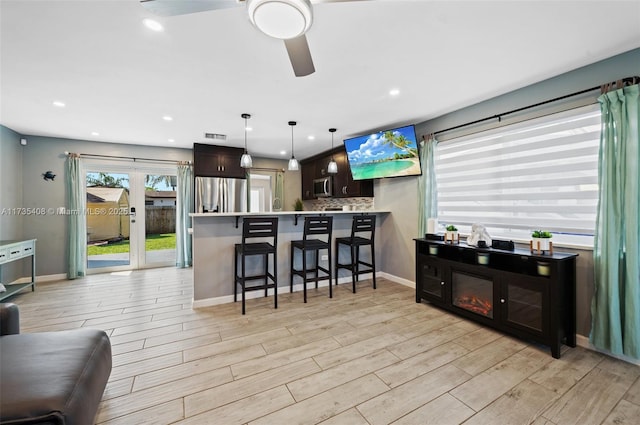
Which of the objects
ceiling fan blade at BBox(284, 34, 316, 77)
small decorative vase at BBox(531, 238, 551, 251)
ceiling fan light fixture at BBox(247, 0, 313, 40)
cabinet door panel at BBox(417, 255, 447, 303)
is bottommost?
cabinet door panel at BBox(417, 255, 447, 303)

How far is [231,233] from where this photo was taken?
3.56 metres

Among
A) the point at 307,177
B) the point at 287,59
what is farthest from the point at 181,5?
the point at 307,177

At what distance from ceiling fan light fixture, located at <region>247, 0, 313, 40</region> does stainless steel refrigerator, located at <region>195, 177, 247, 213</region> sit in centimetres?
459

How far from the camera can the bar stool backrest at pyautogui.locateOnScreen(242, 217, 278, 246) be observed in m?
3.16

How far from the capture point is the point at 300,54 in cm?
171

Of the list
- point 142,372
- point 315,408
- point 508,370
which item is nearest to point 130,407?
point 142,372

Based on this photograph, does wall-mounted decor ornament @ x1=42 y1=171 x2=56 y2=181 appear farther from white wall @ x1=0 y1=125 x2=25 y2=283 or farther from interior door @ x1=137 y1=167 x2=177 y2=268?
interior door @ x1=137 y1=167 x2=177 y2=268

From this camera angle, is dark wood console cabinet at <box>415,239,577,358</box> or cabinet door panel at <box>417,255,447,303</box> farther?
cabinet door panel at <box>417,255,447,303</box>

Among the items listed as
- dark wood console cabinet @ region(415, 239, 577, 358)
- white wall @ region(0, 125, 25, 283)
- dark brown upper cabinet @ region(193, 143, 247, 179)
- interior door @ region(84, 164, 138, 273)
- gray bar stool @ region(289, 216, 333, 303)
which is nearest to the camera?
dark wood console cabinet @ region(415, 239, 577, 358)

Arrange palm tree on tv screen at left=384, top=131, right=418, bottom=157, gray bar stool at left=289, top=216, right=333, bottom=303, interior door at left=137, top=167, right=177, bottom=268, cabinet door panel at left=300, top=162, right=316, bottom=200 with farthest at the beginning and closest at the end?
cabinet door panel at left=300, top=162, right=316, bottom=200
interior door at left=137, top=167, right=177, bottom=268
palm tree on tv screen at left=384, top=131, right=418, bottom=157
gray bar stool at left=289, top=216, right=333, bottom=303

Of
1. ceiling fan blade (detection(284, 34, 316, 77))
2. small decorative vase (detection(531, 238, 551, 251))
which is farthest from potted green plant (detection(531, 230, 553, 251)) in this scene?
ceiling fan blade (detection(284, 34, 316, 77))

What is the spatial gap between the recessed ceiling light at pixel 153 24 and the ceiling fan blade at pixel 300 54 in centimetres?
97

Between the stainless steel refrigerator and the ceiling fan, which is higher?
the ceiling fan

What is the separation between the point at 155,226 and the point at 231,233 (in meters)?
3.03
